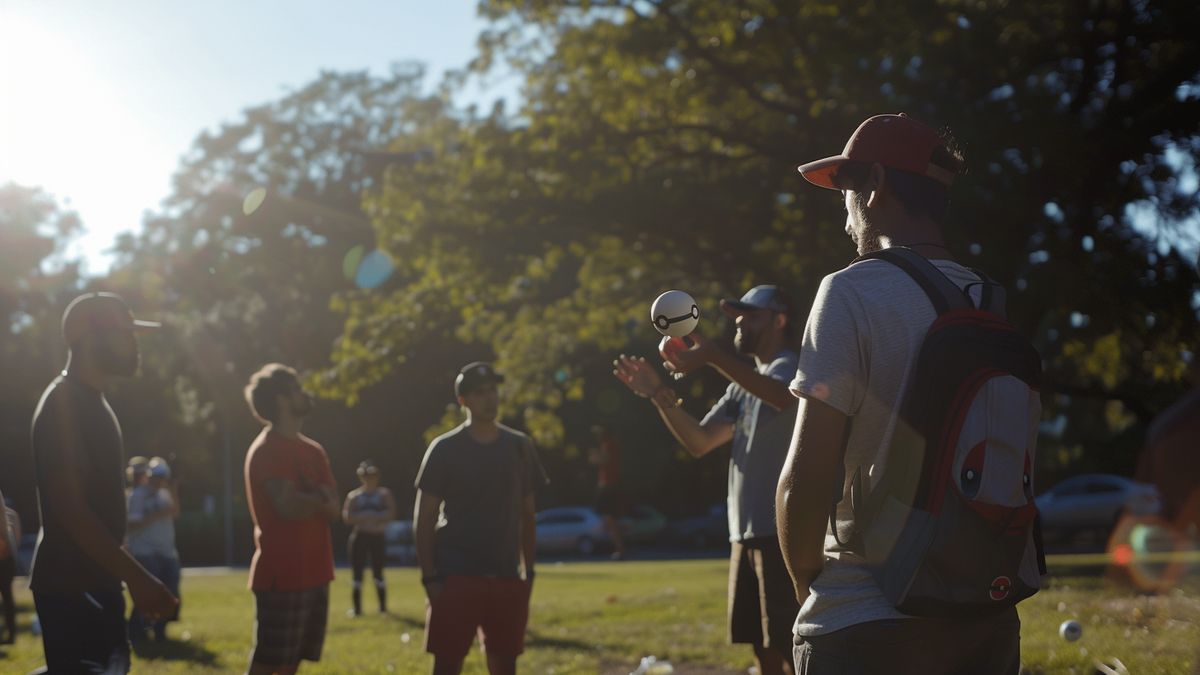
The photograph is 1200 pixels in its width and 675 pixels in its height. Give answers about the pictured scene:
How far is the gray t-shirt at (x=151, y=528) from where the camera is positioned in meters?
13.0

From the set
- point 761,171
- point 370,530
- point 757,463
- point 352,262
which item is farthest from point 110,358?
point 352,262

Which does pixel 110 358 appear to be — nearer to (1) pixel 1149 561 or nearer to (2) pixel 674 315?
(2) pixel 674 315

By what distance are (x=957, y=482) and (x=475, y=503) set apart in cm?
439

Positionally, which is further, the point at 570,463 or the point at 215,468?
the point at 215,468

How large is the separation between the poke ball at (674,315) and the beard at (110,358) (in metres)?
2.15

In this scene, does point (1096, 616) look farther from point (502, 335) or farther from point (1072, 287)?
point (502, 335)

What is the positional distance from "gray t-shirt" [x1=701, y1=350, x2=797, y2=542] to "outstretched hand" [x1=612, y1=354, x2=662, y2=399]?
802 millimetres

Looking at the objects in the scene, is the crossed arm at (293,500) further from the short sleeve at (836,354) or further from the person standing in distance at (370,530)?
the person standing in distance at (370,530)

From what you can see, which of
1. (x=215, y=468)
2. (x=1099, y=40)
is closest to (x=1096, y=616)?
(x=1099, y=40)

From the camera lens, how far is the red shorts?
6.48 m

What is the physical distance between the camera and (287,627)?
650cm

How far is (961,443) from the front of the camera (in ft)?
8.32

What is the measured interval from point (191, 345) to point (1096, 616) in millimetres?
38109

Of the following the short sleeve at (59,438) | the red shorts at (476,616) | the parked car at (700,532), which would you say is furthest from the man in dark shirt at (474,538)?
the parked car at (700,532)
